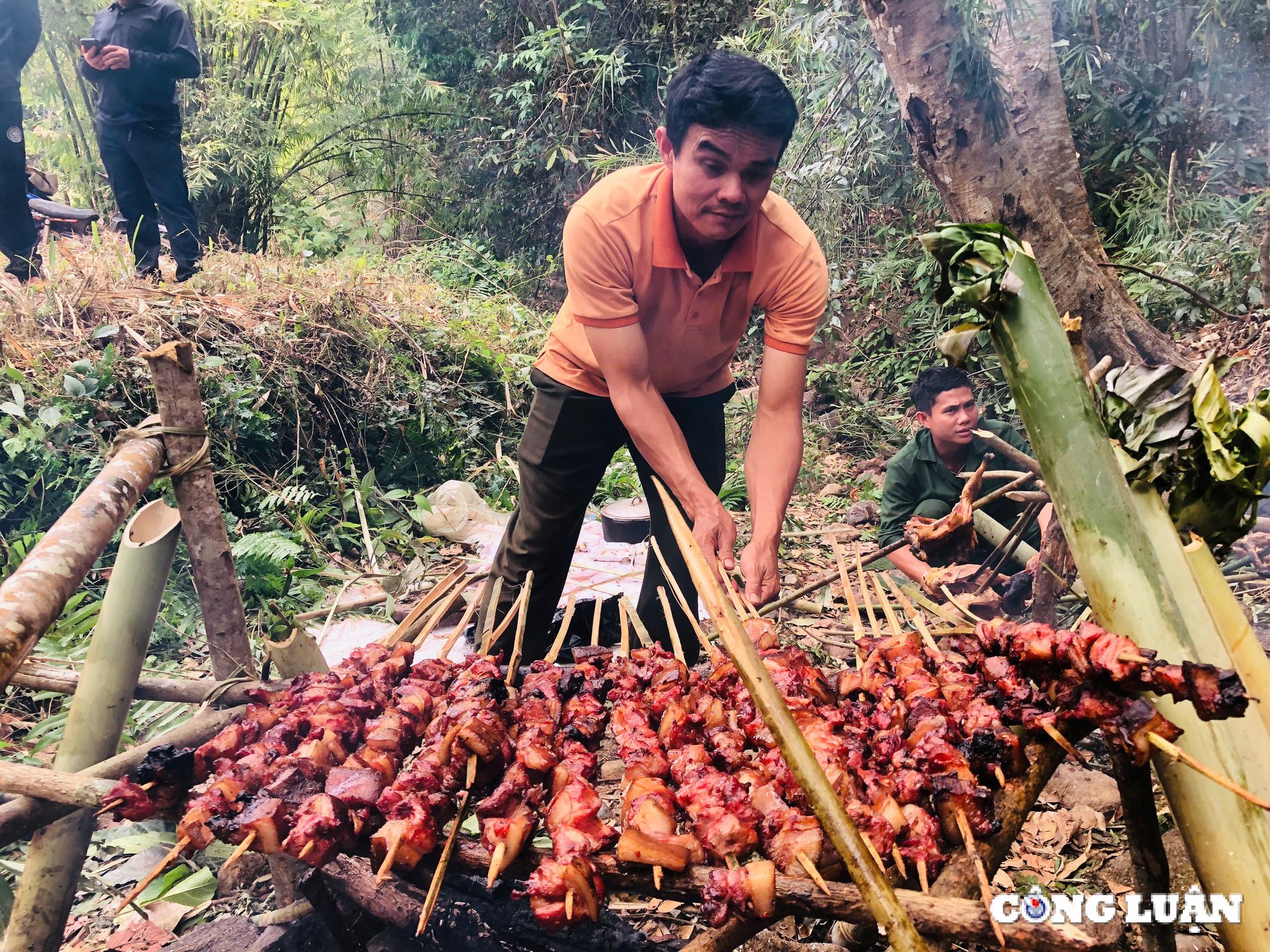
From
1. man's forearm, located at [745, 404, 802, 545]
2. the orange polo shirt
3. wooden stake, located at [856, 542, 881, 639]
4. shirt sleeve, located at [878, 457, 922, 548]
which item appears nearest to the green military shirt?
shirt sleeve, located at [878, 457, 922, 548]

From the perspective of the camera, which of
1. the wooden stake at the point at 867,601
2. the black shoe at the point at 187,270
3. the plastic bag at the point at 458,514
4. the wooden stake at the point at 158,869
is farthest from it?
the black shoe at the point at 187,270

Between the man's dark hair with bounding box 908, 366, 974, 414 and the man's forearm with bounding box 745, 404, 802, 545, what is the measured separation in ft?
5.97

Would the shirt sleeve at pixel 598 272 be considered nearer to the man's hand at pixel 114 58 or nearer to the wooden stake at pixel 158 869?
the wooden stake at pixel 158 869

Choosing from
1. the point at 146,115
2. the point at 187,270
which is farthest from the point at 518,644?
the point at 146,115

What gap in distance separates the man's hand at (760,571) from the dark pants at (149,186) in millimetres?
7104

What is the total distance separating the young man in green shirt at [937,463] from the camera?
5035mm

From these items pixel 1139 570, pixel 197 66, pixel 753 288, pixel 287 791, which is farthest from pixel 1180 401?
pixel 197 66

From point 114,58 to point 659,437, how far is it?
24.2 ft

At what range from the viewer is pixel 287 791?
1883 millimetres

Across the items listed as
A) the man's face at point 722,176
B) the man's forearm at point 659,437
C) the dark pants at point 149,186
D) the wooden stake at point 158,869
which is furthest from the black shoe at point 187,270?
the wooden stake at point 158,869

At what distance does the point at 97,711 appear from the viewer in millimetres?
2326

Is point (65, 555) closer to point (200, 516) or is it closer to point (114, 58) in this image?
point (200, 516)

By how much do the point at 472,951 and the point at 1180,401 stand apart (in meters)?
2.41

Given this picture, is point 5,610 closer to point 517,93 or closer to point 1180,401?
point 1180,401
